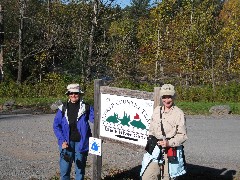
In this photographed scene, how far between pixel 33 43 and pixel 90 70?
277 inches

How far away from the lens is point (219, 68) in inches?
1033

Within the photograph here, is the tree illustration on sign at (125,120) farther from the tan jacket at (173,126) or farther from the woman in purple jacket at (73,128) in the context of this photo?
the tan jacket at (173,126)

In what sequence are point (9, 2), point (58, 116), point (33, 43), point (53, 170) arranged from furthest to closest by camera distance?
point (33, 43), point (9, 2), point (53, 170), point (58, 116)

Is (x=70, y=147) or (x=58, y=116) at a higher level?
(x=58, y=116)

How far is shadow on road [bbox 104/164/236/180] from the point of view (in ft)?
25.4

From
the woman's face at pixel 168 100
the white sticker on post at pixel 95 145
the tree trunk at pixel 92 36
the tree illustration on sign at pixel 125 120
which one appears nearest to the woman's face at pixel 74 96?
the white sticker on post at pixel 95 145

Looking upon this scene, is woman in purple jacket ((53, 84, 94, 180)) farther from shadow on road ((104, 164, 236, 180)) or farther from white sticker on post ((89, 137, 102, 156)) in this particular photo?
shadow on road ((104, 164, 236, 180))

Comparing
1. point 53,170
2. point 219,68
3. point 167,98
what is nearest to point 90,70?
point 219,68

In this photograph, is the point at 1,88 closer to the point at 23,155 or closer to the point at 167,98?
the point at 23,155

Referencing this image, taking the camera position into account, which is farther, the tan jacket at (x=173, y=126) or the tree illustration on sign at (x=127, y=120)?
the tree illustration on sign at (x=127, y=120)

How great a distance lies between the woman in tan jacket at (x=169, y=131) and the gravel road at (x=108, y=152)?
30.6 inches

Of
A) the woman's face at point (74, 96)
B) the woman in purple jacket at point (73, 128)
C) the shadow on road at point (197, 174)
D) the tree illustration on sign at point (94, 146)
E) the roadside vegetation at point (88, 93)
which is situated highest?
the woman's face at point (74, 96)

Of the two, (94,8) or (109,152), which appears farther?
(94,8)

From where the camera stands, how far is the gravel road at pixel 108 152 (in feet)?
26.9
